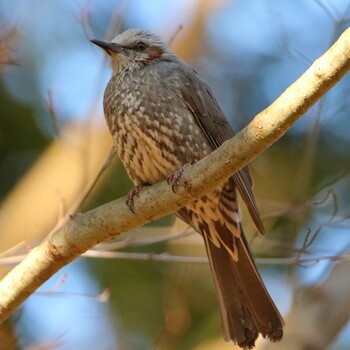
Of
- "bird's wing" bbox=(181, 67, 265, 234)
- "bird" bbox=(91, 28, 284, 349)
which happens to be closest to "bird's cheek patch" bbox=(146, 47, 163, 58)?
Answer: "bird" bbox=(91, 28, 284, 349)

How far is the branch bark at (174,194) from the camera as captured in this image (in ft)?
11.1

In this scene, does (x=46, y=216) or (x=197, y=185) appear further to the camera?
(x=46, y=216)

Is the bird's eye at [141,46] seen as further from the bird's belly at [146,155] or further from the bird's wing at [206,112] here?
the bird's belly at [146,155]

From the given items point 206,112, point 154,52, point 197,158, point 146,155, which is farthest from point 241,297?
point 154,52

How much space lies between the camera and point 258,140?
351 cm

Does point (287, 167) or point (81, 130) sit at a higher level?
point (81, 130)

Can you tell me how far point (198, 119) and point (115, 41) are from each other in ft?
2.81

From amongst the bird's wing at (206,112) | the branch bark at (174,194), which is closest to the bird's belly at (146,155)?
the bird's wing at (206,112)

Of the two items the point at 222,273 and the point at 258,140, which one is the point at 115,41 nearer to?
the point at 222,273

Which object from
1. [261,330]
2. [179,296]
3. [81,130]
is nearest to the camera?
[261,330]

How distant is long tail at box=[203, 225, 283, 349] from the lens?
4.41m

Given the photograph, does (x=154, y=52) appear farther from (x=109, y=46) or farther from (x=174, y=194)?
(x=174, y=194)

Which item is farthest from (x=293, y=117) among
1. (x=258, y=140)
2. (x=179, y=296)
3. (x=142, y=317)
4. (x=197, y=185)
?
(x=142, y=317)

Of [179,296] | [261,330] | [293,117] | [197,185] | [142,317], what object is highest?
[293,117]
